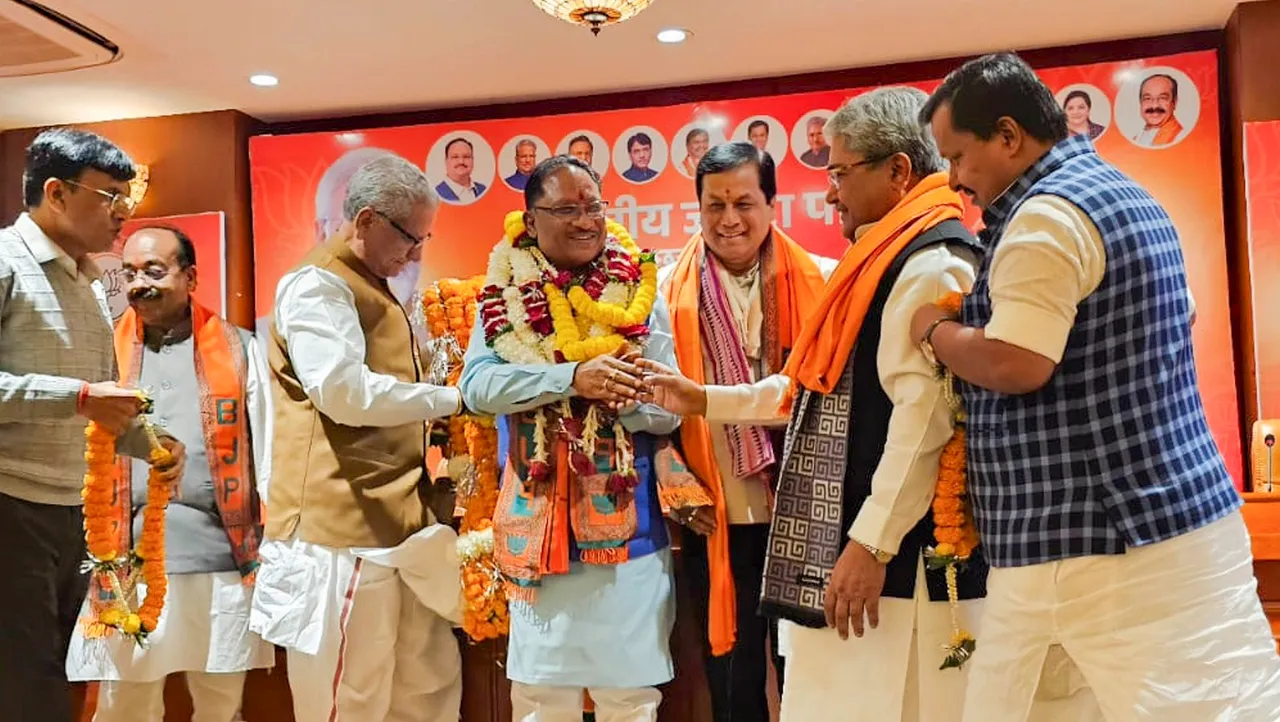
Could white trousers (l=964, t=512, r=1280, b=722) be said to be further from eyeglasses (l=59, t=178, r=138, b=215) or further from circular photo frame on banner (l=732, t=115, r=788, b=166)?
circular photo frame on banner (l=732, t=115, r=788, b=166)

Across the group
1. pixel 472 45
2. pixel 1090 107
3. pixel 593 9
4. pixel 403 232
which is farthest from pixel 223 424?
pixel 1090 107

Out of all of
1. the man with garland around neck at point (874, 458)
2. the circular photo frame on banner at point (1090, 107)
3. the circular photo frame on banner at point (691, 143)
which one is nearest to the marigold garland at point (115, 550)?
the man with garland around neck at point (874, 458)

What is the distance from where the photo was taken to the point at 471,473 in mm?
3316

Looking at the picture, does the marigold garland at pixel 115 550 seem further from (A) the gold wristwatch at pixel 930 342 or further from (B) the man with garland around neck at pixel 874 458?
(A) the gold wristwatch at pixel 930 342

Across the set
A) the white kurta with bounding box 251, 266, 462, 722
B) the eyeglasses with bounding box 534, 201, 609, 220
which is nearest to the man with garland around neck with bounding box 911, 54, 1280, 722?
the eyeglasses with bounding box 534, 201, 609, 220

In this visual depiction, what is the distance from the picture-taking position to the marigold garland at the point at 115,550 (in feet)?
9.66

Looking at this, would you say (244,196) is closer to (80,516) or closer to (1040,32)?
(80,516)

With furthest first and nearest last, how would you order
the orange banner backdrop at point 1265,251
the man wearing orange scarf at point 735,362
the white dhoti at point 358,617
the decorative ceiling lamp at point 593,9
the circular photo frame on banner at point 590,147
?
the circular photo frame on banner at point 590,147 → the orange banner backdrop at point 1265,251 → the decorative ceiling lamp at point 593,9 → the white dhoti at point 358,617 → the man wearing orange scarf at point 735,362

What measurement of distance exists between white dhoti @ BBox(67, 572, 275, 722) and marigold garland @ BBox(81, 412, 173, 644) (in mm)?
119

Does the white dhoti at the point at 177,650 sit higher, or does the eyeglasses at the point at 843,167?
the eyeglasses at the point at 843,167

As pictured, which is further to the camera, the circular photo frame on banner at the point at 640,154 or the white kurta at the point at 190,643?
the circular photo frame on banner at the point at 640,154

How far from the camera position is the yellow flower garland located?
2805mm

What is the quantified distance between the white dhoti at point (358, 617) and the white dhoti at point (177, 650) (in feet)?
1.04

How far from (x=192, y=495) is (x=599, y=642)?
1.68 meters
